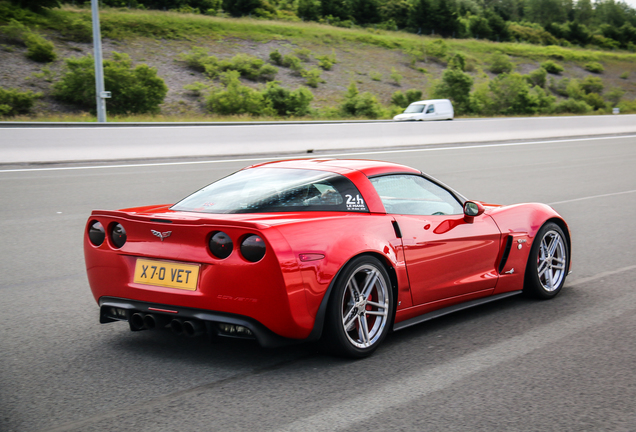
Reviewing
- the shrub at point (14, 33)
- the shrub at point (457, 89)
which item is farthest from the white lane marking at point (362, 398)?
the shrub at point (457, 89)

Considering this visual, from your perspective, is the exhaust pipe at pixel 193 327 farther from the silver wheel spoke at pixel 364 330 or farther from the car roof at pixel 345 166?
the car roof at pixel 345 166

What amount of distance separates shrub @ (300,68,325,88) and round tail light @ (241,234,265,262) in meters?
51.1

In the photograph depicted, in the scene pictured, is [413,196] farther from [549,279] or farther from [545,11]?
[545,11]

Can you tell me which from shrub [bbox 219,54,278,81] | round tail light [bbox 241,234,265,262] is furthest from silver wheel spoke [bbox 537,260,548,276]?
shrub [bbox 219,54,278,81]

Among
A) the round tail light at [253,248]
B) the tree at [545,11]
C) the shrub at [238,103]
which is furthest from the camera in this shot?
the tree at [545,11]

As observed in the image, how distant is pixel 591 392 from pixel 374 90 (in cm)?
5497

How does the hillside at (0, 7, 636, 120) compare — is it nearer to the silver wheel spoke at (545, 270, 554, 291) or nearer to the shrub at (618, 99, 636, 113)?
the shrub at (618, 99, 636, 113)

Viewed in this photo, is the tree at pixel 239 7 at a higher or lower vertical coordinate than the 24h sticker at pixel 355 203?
higher

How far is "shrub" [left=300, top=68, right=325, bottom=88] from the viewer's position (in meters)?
53.8

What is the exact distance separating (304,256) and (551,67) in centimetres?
8013

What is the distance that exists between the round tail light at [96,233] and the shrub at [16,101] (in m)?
36.0

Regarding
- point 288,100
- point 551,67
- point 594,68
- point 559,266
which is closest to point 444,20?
point 551,67

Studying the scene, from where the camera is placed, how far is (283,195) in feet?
14.0

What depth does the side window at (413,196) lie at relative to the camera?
4.70m
